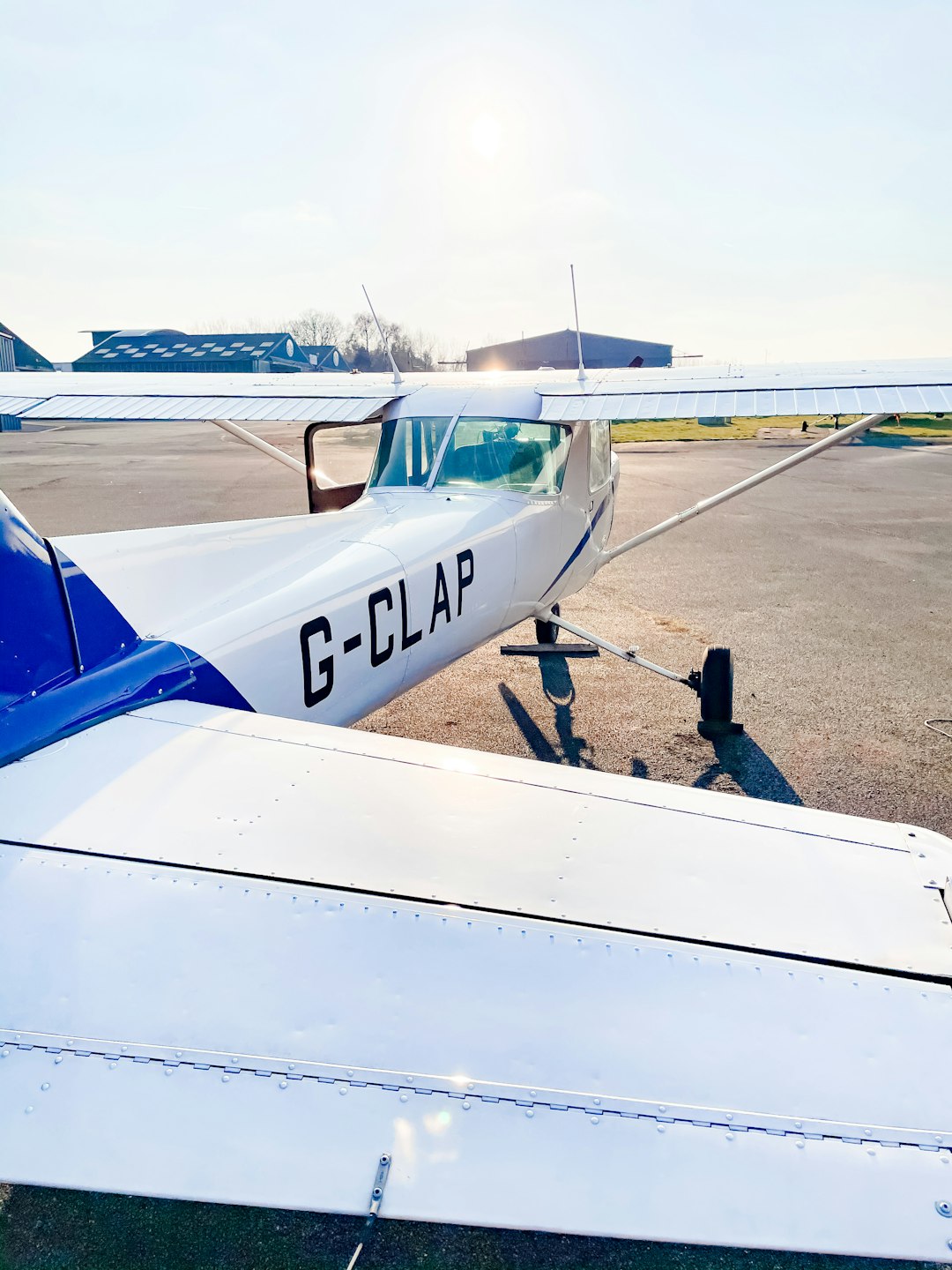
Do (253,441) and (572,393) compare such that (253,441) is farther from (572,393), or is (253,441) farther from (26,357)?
(26,357)

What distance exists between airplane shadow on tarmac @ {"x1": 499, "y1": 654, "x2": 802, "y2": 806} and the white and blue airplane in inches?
131

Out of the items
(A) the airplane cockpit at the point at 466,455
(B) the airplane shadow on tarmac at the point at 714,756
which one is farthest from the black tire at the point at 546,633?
(A) the airplane cockpit at the point at 466,455

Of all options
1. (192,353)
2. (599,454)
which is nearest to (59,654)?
(599,454)

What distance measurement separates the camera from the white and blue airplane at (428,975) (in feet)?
4.32

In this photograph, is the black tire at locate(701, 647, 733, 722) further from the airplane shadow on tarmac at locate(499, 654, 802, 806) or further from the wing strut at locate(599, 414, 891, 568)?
the wing strut at locate(599, 414, 891, 568)

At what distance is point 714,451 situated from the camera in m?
32.9

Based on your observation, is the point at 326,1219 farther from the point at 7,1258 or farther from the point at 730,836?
the point at 730,836

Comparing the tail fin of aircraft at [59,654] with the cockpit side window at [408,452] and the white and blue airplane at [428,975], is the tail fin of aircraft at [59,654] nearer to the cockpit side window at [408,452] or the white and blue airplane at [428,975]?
the white and blue airplane at [428,975]

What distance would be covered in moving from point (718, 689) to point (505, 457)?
7.49ft

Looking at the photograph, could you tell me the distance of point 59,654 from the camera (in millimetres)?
2615

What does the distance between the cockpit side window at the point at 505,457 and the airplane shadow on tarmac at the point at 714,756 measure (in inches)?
69.6

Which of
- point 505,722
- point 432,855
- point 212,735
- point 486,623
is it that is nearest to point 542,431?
point 486,623

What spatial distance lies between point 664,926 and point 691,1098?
36 cm

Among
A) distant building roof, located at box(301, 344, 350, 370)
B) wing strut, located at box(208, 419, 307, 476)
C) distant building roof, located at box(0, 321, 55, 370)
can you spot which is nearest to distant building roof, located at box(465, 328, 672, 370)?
distant building roof, located at box(301, 344, 350, 370)
